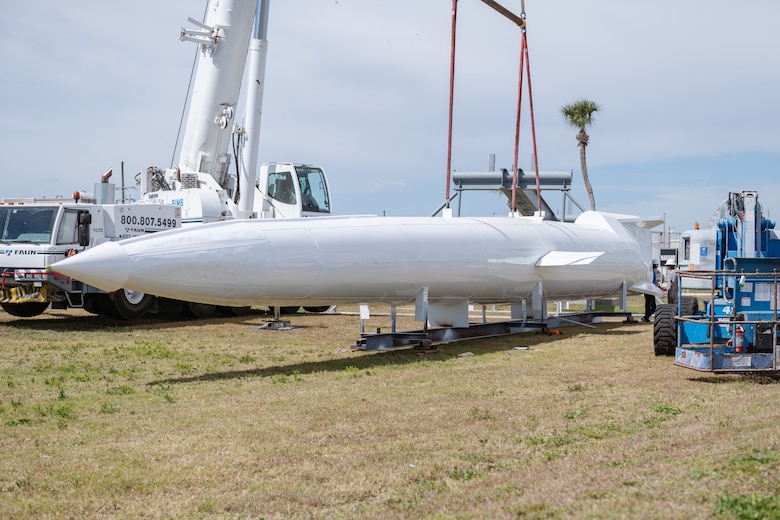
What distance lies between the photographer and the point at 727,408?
321 inches

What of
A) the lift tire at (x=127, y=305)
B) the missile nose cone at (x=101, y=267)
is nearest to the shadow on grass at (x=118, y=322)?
the lift tire at (x=127, y=305)

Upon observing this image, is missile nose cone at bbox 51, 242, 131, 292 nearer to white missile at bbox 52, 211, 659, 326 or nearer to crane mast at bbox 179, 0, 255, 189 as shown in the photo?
white missile at bbox 52, 211, 659, 326

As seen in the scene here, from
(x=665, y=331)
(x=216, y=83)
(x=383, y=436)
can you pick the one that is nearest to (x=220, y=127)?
(x=216, y=83)

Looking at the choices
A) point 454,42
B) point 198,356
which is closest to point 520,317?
point 454,42

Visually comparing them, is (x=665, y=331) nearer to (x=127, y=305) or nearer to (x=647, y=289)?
(x=647, y=289)

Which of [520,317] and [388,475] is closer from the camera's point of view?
[388,475]

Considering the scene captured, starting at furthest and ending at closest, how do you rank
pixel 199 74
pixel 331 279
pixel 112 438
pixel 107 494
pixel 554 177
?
pixel 554 177 < pixel 199 74 < pixel 331 279 < pixel 112 438 < pixel 107 494

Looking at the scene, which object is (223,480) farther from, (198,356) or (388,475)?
(198,356)

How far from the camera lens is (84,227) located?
670 inches

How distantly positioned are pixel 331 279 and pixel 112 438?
5.10m

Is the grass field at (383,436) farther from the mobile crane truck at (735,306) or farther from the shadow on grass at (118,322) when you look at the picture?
the shadow on grass at (118,322)

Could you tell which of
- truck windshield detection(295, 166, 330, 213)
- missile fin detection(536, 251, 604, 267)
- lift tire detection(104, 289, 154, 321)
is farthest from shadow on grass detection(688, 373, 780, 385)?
truck windshield detection(295, 166, 330, 213)

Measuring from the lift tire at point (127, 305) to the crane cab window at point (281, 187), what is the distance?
4.30 meters

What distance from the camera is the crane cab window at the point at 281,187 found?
2108cm
